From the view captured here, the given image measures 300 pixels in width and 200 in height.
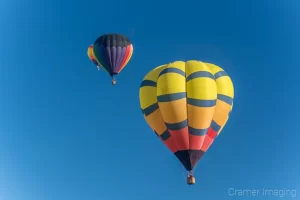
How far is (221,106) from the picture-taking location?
21.4 metres

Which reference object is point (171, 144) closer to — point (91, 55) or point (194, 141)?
point (194, 141)

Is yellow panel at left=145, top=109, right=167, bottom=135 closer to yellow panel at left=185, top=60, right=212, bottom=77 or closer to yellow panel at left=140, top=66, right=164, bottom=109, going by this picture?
yellow panel at left=140, top=66, right=164, bottom=109

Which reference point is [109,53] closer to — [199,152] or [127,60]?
[127,60]

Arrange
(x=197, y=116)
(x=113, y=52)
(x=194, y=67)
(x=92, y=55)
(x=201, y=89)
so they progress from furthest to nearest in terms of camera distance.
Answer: (x=92, y=55) < (x=113, y=52) < (x=194, y=67) < (x=201, y=89) < (x=197, y=116)

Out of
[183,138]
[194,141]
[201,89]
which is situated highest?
[201,89]

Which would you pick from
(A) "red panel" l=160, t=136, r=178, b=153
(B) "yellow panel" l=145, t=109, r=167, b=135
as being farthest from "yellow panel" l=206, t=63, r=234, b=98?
(A) "red panel" l=160, t=136, r=178, b=153

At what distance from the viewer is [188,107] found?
20.8 metres

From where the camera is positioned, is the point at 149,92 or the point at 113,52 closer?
the point at 149,92

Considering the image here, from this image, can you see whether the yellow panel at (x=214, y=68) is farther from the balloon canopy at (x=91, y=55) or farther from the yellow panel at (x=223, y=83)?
the balloon canopy at (x=91, y=55)

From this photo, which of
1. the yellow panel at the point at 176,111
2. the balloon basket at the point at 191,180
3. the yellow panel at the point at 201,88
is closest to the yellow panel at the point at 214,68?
the yellow panel at the point at 201,88

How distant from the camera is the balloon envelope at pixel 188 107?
68.1 feet

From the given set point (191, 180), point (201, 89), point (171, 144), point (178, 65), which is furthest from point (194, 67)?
point (191, 180)

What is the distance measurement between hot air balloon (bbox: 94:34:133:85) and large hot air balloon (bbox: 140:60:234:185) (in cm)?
733

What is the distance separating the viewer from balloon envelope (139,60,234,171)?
20750mm
